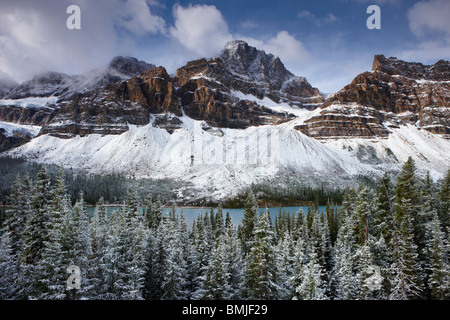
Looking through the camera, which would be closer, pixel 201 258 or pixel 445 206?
pixel 445 206

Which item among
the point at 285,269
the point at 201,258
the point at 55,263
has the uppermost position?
the point at 55,263

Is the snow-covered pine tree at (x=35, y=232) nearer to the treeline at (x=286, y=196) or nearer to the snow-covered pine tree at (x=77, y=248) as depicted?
Result: the snow-covered pine tree at (x=77, y=248)

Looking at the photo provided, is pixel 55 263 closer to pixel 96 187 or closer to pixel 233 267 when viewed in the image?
pixel 233 267

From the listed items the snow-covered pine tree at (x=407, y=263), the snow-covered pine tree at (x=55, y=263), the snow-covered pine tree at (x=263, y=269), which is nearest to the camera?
the snow-covered pine tree at (x=55, y=263)

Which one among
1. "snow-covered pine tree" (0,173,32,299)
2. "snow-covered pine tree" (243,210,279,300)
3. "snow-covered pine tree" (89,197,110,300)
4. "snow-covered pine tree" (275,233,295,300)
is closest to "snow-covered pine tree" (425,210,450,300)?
"snow-covered pine tree" (275,233,295,300)

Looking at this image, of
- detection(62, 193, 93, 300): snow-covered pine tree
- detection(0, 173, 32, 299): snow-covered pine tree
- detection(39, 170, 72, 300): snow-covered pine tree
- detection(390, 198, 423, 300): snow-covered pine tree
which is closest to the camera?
detection(39, 170, 72, 300): snow-covered pine tree

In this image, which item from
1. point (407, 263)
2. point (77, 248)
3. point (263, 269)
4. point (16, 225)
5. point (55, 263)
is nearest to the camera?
point (55, 263)

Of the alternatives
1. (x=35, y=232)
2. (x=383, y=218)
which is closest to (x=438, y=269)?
(x=383, y=218)

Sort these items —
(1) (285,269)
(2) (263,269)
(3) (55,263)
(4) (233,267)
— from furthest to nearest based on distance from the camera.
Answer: (1) (285,269), (4) (233,267), (2) (263,269), (3) (55,263)

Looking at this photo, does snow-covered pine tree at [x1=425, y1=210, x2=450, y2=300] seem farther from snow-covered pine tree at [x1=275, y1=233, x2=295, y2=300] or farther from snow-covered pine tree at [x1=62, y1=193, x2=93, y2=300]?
snow-covered pine tree at [x1=62, y1=193, x2=93, y2=300]

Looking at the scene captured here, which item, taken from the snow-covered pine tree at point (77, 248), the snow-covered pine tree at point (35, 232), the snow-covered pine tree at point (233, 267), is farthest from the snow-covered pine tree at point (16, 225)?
the snow-covered pine tree at point (233, 267)

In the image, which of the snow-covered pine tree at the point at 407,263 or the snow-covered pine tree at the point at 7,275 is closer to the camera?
the snow-covered pine tree at the point at 7,275

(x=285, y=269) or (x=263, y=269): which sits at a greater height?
(x=263, y=269)
